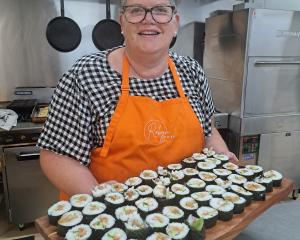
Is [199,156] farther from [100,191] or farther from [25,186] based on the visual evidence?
[25,186]

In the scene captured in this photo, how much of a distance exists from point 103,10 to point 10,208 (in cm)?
170

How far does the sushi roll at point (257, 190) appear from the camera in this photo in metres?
1.03

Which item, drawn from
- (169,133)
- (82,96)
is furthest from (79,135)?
(169,133)

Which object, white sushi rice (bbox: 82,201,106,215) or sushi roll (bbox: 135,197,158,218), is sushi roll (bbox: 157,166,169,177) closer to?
sushi roll (bbox: 135,197,158,218)

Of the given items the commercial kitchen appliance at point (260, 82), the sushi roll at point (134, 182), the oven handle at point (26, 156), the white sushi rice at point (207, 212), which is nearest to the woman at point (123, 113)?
the sushi roll at point (134, 182)

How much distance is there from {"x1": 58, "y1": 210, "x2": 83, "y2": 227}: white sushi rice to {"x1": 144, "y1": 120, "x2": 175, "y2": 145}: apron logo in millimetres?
385

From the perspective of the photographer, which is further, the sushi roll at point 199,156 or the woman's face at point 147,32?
the sushi roll at point 199,156

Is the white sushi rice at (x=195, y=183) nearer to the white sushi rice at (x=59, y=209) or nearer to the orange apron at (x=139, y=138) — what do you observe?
the orange apron at (x=139, y=138)

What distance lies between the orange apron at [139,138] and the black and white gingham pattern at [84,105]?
0.03 metres

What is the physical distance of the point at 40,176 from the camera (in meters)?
2.15

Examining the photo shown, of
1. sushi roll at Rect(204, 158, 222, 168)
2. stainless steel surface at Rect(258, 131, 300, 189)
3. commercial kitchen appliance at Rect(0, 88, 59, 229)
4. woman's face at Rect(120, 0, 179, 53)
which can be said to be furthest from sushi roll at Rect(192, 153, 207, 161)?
stainless steel surface at Rect(258, 131, 300, 189)

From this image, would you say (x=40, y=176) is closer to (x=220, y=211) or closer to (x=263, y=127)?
(x=220, y=211)

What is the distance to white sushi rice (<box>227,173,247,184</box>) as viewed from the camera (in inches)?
42.9

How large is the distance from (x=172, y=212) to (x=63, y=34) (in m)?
2.01
